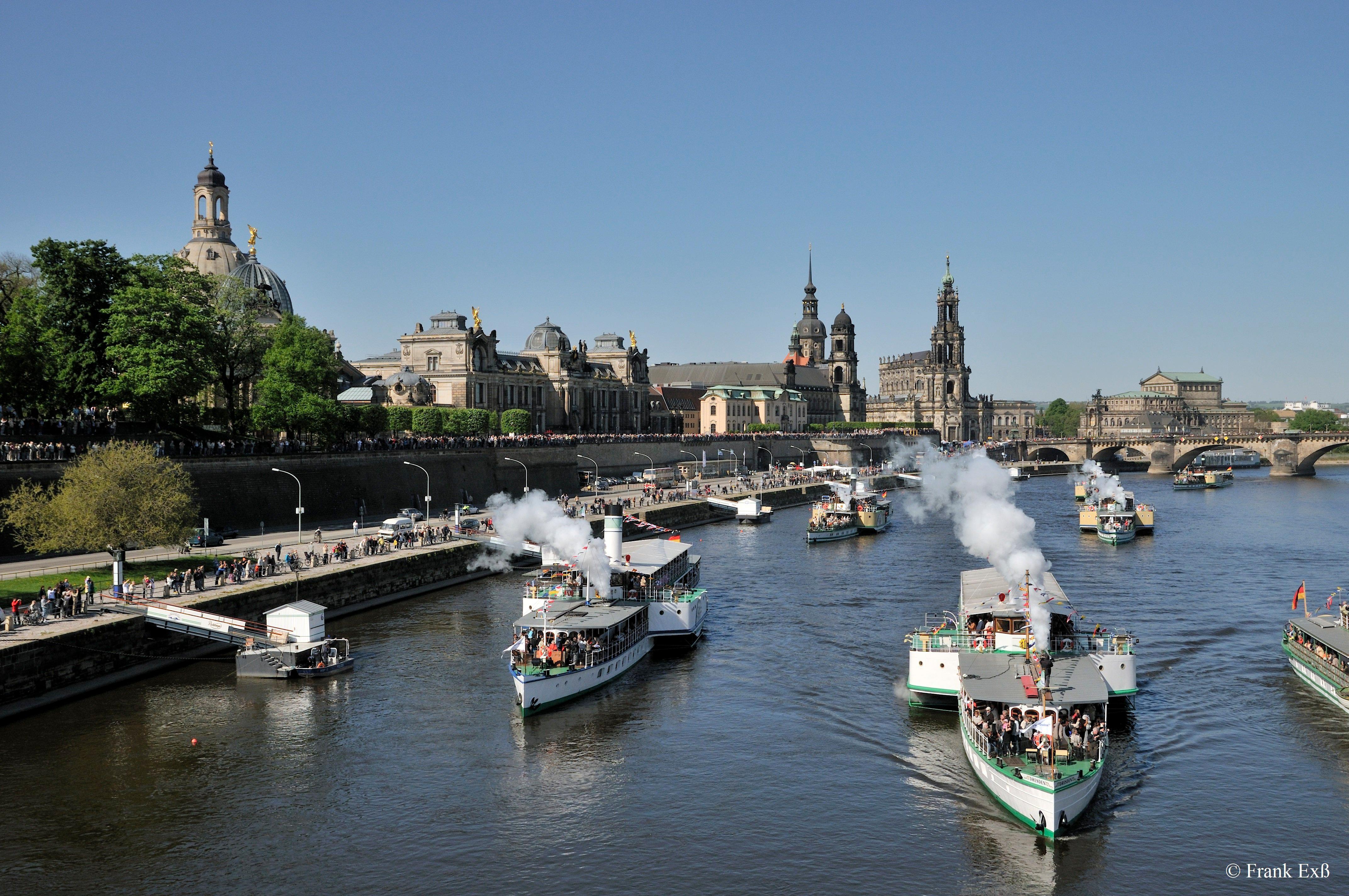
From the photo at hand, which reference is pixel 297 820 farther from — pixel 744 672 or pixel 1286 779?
pixel 1286 779

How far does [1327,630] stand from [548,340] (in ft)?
442

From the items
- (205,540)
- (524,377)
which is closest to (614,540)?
(205,540)

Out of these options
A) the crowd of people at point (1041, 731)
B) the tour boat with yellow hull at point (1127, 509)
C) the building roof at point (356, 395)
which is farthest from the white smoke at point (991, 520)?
the building roof at point (356, 395)

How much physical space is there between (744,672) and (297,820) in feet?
68.4

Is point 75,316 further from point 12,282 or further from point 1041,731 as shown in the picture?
point 1041,731

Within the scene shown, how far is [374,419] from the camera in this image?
108 m

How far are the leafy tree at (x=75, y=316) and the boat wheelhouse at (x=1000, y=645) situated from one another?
5317cm

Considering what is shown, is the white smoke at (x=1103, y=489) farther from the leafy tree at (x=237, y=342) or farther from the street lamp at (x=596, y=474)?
the leafy tree at (x=237, y=342)

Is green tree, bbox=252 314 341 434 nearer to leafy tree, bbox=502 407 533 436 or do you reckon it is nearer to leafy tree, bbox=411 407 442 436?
leafy tree, bbox=411 407 442 436

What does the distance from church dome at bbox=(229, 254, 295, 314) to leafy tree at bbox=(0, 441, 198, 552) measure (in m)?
72.5

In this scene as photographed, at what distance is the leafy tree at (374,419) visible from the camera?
105500 mm

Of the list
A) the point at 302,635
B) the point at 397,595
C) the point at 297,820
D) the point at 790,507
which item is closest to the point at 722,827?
the point at 297,820

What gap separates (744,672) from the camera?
159ft

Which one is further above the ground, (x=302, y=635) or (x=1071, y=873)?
(x=302, y=635)
